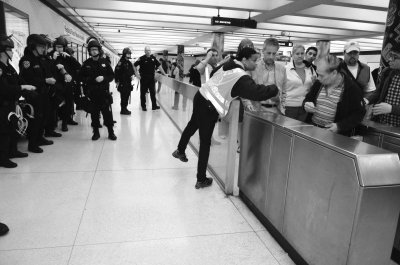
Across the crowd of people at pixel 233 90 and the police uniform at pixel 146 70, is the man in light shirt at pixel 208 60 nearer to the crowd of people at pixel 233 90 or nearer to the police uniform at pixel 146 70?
the crowd of people at pixel 233 90

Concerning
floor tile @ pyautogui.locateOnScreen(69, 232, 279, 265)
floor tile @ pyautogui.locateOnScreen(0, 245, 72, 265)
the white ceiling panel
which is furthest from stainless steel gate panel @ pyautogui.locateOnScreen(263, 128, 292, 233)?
the white ceiling panel

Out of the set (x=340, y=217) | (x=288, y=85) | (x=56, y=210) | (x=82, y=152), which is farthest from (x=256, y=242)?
(x=82, y=152)

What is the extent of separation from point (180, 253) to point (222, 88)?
4.75 ft

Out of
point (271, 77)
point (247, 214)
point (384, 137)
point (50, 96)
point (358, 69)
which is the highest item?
point (358, 69)

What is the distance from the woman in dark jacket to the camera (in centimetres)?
226

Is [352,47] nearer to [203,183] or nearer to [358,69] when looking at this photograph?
[358,69]

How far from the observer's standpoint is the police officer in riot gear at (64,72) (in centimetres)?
529

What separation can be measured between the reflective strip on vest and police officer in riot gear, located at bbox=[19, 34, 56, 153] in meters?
2.62

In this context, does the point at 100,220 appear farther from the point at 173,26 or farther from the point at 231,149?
the point at 173,26

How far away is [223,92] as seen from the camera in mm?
2746

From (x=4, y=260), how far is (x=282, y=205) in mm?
1941

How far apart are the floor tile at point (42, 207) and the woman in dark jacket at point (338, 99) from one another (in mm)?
2232

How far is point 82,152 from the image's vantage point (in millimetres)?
4422

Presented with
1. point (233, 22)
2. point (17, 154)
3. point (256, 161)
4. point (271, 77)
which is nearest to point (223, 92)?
point (256, 161)
